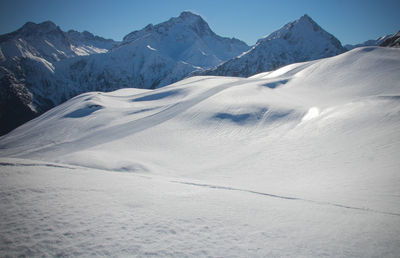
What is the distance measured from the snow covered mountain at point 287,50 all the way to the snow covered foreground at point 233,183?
151623 mm

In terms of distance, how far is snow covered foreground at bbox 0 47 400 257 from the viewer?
7.69 ft

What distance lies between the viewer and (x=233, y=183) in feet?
20.9

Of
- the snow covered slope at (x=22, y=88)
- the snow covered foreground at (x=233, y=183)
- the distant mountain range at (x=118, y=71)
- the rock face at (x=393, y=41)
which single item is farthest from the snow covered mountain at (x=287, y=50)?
the snow covered foreground at (x=233, y=183)

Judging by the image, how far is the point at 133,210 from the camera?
2.90 meters

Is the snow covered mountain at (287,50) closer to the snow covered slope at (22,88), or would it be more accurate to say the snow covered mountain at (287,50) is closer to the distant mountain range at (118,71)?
the distant mountain range at (118,71)

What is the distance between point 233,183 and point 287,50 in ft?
644

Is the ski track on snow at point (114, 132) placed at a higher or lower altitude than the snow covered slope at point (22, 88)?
lower

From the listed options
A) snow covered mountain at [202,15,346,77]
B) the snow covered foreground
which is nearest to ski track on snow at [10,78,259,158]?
the snow covered foreground

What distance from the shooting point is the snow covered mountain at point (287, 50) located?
160750 millimetres

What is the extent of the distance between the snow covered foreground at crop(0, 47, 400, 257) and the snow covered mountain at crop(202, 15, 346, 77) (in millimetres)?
151623

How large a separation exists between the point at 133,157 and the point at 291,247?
9091 mm

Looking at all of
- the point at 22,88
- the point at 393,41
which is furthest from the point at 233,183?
the point at 22,88

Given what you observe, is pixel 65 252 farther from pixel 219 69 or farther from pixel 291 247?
pixel 219 69

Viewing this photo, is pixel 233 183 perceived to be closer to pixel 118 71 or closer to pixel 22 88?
pixel 22 88
